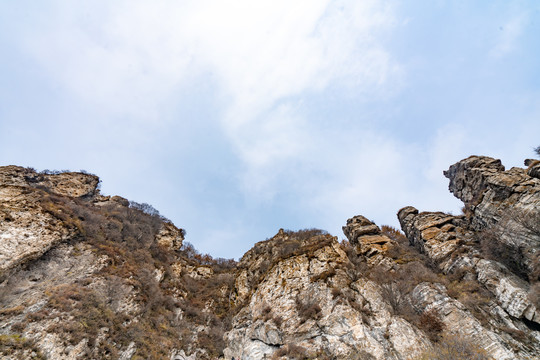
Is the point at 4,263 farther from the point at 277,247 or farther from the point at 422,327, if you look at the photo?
the point at 422,327

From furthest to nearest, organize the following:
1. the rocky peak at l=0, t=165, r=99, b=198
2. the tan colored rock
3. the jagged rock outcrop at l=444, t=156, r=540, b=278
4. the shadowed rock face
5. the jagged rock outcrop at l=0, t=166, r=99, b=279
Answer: the tan colored rock
the rocky peak at l=0, t=165, r=99, b=198
the jagged rock outcrop at l=444, t=156, r=540, b=278
the jagged rock outcrop at l=0, t=166, r=99, b=279
the shadowed rock face

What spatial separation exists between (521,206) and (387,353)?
2096 centimetres

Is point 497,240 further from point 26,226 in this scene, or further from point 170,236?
point 170,236

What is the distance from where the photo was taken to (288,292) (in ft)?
96.0

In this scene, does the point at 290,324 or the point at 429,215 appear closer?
the point at 290,324

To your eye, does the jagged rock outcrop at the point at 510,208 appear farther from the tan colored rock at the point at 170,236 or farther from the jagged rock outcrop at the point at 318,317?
the tan colored rock at the point at 170,236

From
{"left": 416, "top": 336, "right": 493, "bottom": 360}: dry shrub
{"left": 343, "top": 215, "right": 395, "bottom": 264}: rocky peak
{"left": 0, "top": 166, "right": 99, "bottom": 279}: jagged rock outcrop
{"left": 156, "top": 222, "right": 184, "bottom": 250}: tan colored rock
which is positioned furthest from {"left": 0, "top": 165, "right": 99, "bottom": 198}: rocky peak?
{"left": 416, "top": 336, "right": 493, "bottom": 360}: dry shrub

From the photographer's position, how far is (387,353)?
1959 centimetres

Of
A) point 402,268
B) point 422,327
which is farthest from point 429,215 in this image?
point 422,327

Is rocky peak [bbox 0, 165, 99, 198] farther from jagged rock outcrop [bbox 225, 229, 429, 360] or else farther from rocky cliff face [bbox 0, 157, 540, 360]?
jagged rock outcrop [bbox 225, 229, 429, 360]

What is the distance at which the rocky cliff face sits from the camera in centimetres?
1953

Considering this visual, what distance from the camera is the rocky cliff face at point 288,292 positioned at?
19531 mm

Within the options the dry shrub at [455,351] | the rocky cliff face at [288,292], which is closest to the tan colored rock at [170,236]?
the rocky cliff face at [288,292]

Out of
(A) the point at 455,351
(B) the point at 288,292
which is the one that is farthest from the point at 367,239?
(A) the point at 455,351
